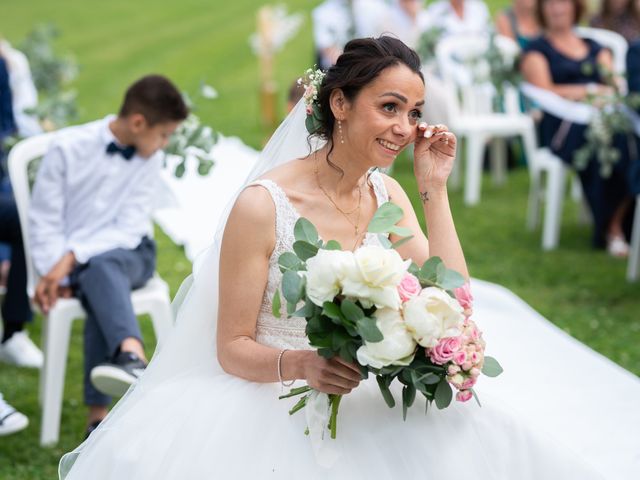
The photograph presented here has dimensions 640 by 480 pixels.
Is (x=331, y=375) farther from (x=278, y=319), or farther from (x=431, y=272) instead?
(x=278, y=319)

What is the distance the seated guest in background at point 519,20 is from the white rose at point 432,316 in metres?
7.74

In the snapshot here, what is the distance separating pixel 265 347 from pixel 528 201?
20.3ft

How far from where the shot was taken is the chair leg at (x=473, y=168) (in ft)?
28.3

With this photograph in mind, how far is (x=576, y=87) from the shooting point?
25.3ft

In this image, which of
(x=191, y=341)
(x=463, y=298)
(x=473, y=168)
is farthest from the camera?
(x=473, y=168)

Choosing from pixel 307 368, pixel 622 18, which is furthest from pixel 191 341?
pixel 622 18

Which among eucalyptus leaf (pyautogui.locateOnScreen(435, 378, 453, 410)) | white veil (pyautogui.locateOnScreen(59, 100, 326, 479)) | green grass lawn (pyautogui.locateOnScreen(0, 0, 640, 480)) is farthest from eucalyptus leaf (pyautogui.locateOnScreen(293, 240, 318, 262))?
green grass lawn (pyautogui.locateOnScreen(0, 0, 640, 480))

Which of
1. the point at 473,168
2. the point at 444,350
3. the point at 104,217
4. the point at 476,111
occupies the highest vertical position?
the point at 444,350

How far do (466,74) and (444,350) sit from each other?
6641mm

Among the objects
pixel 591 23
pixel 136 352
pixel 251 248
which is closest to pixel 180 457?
pixel 251 248

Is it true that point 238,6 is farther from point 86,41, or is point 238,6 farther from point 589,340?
point 589,340

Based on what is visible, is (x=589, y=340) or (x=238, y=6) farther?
(x=238, y=6)

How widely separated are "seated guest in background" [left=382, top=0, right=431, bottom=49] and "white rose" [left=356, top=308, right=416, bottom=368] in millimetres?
7061

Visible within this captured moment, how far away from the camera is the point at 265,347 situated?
3.03 metres
